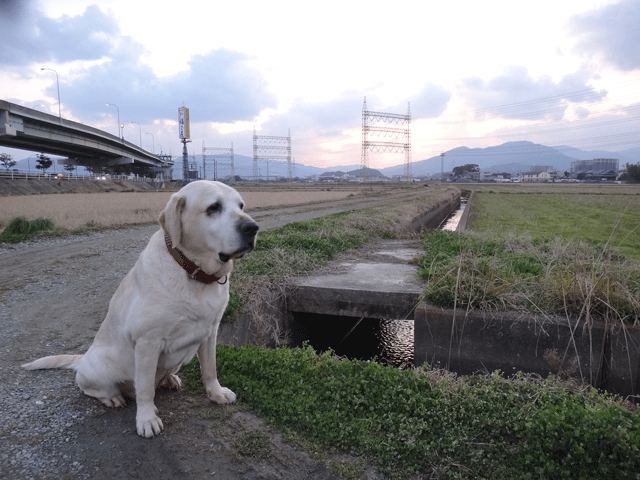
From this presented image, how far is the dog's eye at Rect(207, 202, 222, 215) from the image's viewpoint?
282 centimetres

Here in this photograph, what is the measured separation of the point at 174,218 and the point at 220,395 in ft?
5.00

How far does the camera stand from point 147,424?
9.56 ft

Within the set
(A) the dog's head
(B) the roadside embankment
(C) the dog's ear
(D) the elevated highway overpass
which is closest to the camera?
(A) the dog's head

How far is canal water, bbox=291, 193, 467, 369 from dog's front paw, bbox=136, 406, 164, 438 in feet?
13.3

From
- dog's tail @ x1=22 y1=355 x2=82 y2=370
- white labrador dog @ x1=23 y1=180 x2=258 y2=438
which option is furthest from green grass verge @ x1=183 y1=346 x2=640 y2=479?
dog's tail @ x1=22 y1=355 x2=82 y2=370

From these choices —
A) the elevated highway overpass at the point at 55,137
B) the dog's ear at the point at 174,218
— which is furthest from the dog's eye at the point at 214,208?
the elevated highway overpass at the point at 55,137

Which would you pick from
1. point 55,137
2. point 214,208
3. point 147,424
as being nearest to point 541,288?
point 214,208

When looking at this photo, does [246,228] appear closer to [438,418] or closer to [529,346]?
[438,418]

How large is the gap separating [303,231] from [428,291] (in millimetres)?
5568

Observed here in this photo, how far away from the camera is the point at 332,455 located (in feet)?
9.32

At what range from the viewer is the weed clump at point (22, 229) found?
36.9 ft

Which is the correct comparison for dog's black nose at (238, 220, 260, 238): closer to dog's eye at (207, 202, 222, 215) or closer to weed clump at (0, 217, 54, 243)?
dog's eye at (207, 202, 222, 215)

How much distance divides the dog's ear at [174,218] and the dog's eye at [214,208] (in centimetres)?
→ 20

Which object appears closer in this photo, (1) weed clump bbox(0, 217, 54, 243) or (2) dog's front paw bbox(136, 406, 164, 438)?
(2) dog's front paw bbox(136, 406, 164, 438)
